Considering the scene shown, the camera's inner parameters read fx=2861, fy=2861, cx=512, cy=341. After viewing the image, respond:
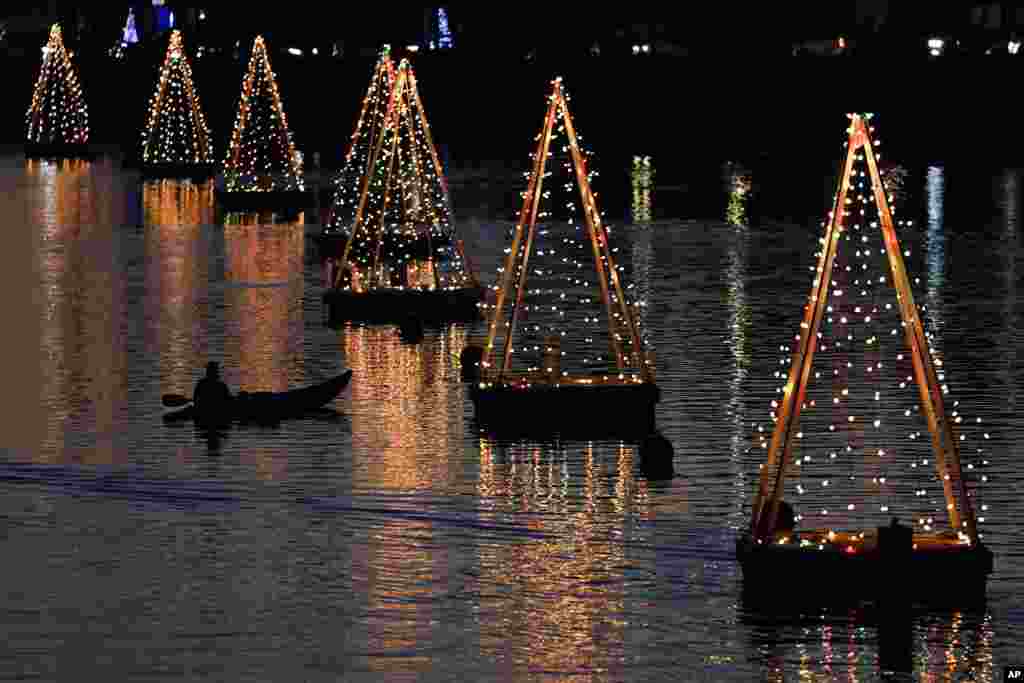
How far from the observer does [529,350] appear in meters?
48.7

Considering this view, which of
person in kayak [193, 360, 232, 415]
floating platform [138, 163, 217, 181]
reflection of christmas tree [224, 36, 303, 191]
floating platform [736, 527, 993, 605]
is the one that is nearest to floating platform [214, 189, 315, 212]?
reflection of christmas tree [224, 36, 303, 191]

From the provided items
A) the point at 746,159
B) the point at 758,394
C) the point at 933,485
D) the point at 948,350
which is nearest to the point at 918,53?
the point at 746,159

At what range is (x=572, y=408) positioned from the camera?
38688 millimetres

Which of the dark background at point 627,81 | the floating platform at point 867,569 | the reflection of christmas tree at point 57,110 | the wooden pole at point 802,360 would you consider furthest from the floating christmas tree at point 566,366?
the reflection of christmas tree at point 57,110

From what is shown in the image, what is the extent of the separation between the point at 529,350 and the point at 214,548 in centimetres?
1798

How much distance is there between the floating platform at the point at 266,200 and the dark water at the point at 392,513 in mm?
23785

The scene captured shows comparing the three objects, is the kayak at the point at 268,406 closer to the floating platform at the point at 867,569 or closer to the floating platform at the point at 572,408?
the floating platform at the point at 572,408

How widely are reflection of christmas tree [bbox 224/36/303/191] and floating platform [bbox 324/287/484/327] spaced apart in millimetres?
31049

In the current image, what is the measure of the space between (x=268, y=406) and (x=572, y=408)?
14.5 feet

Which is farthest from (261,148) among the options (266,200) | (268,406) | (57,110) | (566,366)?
(268,406)

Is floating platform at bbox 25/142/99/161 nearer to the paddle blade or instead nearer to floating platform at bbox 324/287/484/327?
floating platform at bbox 324/287/484/327

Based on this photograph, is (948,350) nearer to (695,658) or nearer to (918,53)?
(695,658)

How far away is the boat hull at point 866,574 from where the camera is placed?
88.9ft

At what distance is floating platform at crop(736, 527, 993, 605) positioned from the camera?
88.8ft
